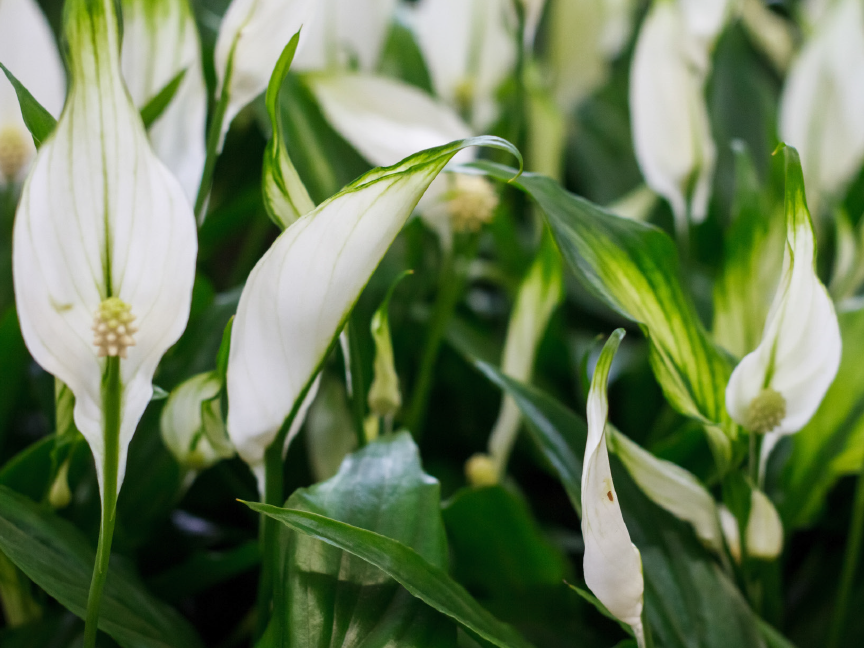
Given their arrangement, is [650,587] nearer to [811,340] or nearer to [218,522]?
[811,340]

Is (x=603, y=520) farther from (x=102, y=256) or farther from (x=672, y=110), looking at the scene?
(x=672, y=110)

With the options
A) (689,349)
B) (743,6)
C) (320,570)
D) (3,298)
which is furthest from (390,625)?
(743,6)

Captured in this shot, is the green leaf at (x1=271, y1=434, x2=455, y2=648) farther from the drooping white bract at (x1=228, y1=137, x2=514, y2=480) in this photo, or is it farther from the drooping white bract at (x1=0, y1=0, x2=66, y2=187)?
the drooping white bract at (x1=0, y1=0, x2=66, y2=187)

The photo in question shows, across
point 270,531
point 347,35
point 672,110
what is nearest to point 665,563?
point 270,531

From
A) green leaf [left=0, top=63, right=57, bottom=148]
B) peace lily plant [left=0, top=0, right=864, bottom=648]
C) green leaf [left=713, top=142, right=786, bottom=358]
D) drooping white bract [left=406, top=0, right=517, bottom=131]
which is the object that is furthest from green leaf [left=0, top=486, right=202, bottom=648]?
drooping white bract [left=406, top=0, right=517, bottom=131]

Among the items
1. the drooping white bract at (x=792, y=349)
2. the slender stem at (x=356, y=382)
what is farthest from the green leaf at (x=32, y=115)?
the drooping white bract at (x=792, y=349)

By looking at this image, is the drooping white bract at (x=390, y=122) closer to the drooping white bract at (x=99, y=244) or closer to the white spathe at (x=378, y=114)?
the white spathe at (x=378, y=114)
